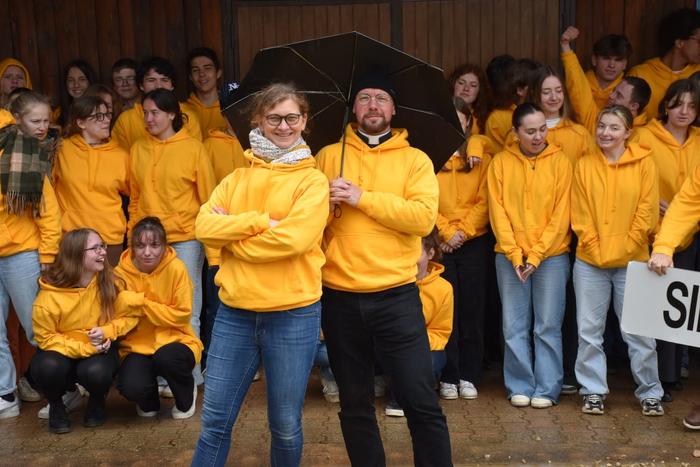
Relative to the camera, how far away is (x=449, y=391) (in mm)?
6402

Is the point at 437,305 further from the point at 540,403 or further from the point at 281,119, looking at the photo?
the point at 281,119

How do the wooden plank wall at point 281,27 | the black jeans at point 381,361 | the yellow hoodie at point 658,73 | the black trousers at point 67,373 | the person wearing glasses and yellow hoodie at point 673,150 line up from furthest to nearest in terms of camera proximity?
the wooden plank wall at point 281,27 → the yellow hoodie at point 658,73 → the person wearing glasses and yellow hoodie at point 673,150 → the black trousers at point 67,373 → the black jeans at point 381,361

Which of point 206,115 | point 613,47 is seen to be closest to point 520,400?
point 613,47

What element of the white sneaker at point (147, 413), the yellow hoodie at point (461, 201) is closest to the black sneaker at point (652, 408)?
the yellow hoodie at point (461, 201)

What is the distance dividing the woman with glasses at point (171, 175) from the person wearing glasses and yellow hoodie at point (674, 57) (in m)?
3.06

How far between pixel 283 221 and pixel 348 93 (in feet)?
2.88

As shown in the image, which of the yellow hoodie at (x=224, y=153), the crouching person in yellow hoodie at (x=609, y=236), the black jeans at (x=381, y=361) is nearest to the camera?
the black jeans at (x=381, y=361)

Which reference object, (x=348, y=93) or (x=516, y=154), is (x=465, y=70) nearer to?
(x=516, y=154)

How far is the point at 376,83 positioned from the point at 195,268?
2386 millimetres

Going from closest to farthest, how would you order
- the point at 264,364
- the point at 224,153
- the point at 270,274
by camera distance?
the point at 270,274
the point at 264,364
the point at 224,153

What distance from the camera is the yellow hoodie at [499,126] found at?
22.5 ft

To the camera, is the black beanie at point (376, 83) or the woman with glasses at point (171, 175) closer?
the black beanie at point (376, 83)

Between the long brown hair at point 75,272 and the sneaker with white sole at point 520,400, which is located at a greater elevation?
the long brown hair at point 75,272

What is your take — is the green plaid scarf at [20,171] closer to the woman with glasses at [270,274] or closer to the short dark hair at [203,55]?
the short dark hair at [203,55]
